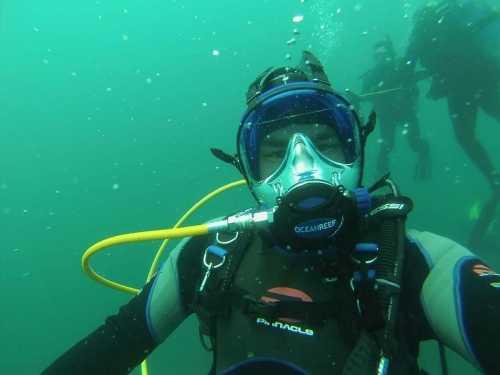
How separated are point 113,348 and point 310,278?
119 cm

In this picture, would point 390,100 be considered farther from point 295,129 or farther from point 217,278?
point 217,278

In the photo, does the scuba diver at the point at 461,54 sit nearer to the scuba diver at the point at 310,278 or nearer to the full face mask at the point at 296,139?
the scuba diver at the point at 310,278

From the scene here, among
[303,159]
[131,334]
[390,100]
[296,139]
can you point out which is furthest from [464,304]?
[390,100]

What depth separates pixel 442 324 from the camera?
1704mm

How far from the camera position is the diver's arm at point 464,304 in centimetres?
155

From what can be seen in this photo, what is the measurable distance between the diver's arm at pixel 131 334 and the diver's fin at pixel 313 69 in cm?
144

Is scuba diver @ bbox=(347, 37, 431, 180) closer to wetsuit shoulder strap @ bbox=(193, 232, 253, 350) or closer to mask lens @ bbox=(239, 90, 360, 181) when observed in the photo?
mask lens @ bbox=(239, 90, 360, 181)

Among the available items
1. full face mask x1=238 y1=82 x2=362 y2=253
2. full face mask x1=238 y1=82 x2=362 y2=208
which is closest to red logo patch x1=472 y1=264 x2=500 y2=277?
full face mask x1=238 y1=82 x2=362 y2=253

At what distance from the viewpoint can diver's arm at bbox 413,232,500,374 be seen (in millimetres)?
1546

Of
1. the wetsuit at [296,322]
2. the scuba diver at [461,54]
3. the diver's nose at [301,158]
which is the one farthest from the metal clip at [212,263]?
the scuba diver at [461,54]

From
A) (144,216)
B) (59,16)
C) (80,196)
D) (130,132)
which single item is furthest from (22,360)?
(59,16)

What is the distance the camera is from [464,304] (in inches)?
64.1

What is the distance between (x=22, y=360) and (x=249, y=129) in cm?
3257

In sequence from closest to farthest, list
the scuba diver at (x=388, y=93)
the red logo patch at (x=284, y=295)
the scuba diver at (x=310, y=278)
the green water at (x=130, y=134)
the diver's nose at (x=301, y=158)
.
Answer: the scuba diver at (x=310, y=278)
the red logo patch at (x=284, y=295)
the diver's nose at (x=301, y=158)
the scuba diver at (x=388, y=93)
the green water at (x=130, y=134)
